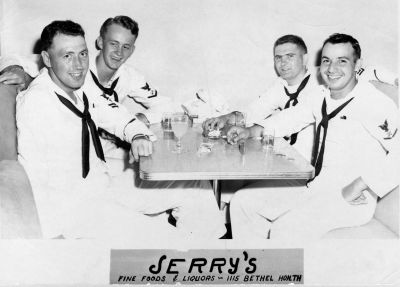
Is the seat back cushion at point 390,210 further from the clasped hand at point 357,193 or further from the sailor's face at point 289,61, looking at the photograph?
the sailor's face at point 289,61

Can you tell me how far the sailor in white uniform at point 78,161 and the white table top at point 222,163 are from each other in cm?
9

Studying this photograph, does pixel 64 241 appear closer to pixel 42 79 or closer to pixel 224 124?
pixel 42 79

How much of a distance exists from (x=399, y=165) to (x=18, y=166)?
1.28 m

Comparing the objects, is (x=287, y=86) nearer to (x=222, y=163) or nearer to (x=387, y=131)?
(x=387, y=131)

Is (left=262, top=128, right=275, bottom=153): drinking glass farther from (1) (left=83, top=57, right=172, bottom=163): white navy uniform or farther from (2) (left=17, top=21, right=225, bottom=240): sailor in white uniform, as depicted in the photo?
(1) (left=83, top=57, right=172, bottom=163): white navy uniform

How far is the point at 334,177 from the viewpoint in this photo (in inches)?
57.9

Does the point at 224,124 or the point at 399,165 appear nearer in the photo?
the point at 399,165

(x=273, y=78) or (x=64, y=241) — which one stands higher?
(x=273, y=78)

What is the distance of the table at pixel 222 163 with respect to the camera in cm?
113

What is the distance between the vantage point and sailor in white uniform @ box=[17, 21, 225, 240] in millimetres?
1290

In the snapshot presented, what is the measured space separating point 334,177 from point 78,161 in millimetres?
918

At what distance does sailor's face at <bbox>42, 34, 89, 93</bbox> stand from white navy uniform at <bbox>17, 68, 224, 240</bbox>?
36 millimetres

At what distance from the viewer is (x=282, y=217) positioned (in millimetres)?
1393

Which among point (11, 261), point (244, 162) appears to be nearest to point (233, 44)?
point (244, 162)
